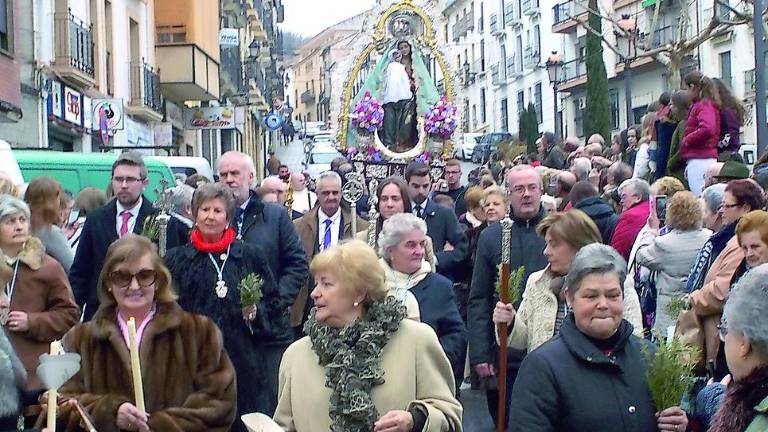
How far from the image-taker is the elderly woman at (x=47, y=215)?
831 centimetres

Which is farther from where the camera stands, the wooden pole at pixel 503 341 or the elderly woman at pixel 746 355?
the wooden pole at pixel 503 341

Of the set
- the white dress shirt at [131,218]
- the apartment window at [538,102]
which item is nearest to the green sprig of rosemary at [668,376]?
the white dress shirt at [131,218]

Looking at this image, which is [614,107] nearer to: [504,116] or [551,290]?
[504,116]

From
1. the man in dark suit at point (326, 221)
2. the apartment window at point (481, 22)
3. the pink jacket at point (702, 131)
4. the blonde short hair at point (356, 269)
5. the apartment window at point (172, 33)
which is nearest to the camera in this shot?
the blonde short hair at point (356, 269)

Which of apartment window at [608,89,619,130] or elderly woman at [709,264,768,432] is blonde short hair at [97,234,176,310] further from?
apartment window at [608,89,619,130]

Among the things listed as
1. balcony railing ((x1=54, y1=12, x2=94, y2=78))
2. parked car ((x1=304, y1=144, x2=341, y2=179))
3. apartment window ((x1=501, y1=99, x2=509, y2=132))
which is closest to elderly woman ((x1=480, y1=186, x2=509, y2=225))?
balcony railing ((x1=54, y1=12, x2=94, y2=78))

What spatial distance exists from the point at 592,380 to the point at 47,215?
15.1 feet

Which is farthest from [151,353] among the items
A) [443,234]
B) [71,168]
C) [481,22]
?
[481,22]

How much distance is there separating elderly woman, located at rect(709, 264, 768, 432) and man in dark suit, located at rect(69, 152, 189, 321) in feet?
16.1

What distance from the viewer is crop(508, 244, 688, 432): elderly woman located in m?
4.82

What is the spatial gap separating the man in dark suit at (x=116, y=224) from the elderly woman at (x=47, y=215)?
0.18 m

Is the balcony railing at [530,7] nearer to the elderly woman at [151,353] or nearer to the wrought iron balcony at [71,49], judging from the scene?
the wrought iron balcony at [71,49]

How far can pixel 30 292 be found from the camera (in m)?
7.19

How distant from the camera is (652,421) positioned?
16.0 ft
